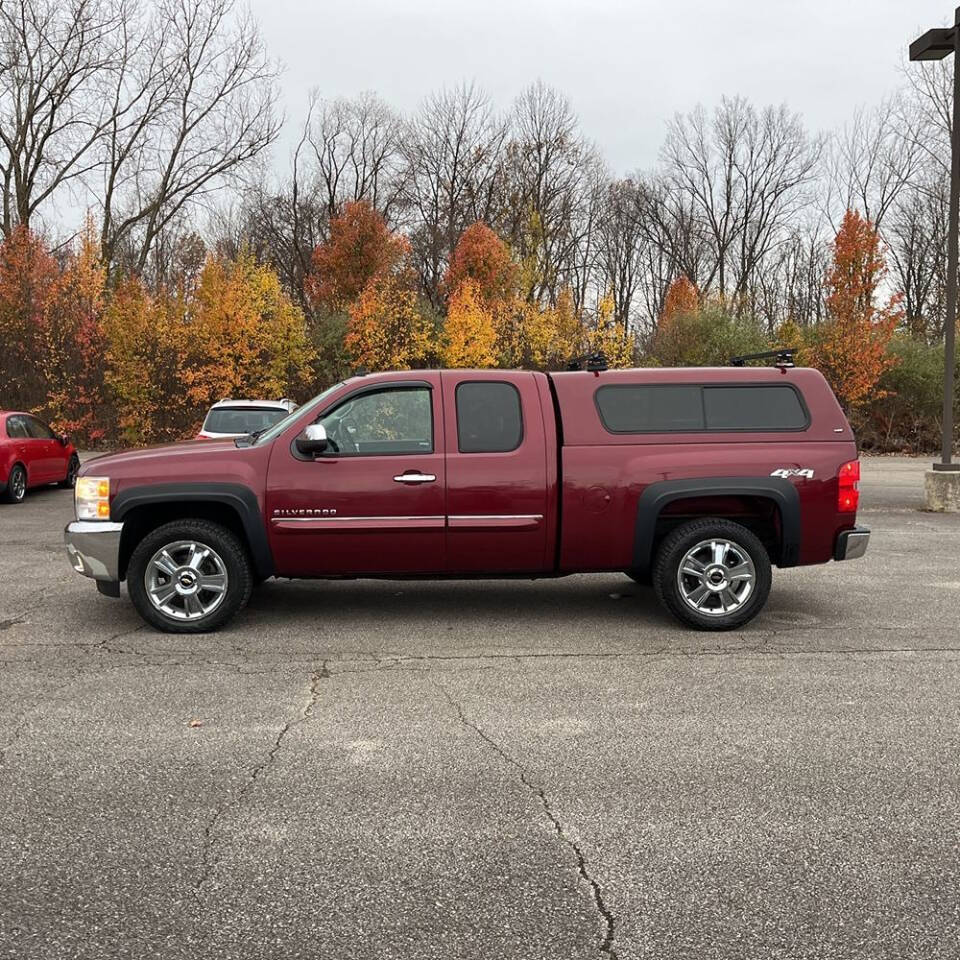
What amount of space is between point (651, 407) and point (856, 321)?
22.5 m

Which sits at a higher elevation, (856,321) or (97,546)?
(856,321)

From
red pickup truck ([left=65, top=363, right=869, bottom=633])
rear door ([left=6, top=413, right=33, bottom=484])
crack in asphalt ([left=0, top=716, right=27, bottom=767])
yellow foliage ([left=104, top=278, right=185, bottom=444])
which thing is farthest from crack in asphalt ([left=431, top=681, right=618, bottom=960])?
yellow foliage ([left=104, top=278, right=185, bottom=444])

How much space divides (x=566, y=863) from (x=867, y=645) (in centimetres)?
388

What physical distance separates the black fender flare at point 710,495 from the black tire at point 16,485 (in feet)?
38.4

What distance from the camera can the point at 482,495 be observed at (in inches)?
266

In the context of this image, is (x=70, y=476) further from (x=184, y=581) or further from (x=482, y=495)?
(x=482, y=495)

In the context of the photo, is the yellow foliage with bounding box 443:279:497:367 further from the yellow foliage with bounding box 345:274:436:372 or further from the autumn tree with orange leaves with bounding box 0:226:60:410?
the autumn tree with orange leaves with bounding box 0:226:60:410

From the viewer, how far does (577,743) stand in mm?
4547

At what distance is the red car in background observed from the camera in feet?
49.1

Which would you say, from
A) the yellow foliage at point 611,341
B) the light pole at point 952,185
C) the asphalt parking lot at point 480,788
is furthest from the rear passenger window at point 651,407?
the yellow foliage at point 611,341

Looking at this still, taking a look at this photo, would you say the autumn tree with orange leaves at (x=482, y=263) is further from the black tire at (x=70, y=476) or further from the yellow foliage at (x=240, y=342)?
the black tire at (x=70, y=476)

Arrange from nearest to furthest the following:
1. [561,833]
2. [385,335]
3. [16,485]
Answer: [561,833] → [16,485] → [385,335]

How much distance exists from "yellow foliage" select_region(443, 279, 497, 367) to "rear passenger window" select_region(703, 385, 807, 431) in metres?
20.7

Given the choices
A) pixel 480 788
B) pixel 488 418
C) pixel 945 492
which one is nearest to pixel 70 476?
pixel 488 418
